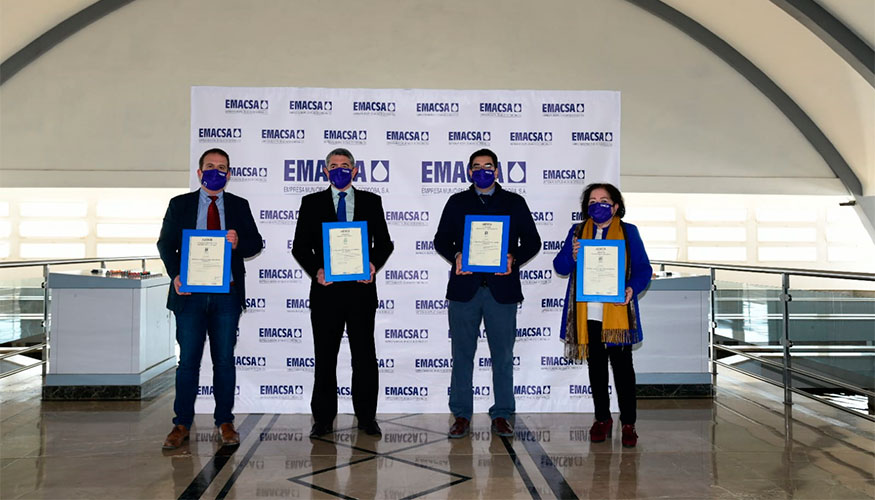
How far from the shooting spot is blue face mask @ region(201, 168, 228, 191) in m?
3.66

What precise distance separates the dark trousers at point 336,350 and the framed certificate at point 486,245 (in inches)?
27.0

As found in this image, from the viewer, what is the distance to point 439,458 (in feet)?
11.2

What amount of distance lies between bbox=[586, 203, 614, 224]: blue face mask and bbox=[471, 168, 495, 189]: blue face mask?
63 cm

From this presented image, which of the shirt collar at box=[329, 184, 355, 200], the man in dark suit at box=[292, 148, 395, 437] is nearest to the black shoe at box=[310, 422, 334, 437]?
the man in dark suit at box=[292, 148, 395, 437]

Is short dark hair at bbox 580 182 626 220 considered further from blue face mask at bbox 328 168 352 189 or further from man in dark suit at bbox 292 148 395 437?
blue face mask at bbox 328 168 352 189

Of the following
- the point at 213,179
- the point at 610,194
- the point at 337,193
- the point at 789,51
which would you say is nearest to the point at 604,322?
the point at 610,194

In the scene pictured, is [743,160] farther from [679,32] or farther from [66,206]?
[66,206]

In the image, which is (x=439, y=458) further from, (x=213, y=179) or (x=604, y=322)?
(x=213, y=179)

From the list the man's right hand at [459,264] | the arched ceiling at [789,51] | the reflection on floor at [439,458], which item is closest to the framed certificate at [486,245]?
the man's right hand at [459,264]

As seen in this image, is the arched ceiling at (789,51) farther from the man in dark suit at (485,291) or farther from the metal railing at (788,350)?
the man in dark suit at (485,291)

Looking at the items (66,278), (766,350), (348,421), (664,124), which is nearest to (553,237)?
(348,421)

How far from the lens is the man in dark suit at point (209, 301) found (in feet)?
12.0

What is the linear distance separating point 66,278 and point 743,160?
12560 mm

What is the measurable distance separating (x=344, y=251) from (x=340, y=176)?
46 cm
